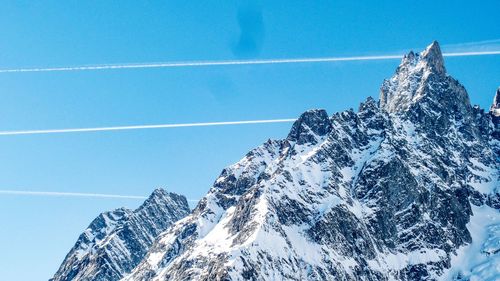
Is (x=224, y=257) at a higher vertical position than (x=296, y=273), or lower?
higher

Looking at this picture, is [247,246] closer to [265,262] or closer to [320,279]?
[265,262]

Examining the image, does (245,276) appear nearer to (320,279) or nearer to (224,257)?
(224,257)

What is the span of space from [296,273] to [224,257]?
73.6 ft

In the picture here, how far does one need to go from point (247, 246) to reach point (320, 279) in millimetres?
24374

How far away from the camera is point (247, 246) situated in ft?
651

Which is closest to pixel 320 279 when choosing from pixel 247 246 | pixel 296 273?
pixel 296 273

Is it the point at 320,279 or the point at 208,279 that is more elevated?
the point at 208,279

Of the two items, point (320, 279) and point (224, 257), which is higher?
point (224, 257)

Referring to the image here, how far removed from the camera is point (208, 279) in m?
194


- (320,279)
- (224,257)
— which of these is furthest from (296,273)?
(224,257)

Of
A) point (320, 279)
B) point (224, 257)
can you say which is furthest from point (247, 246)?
point (320, 279)

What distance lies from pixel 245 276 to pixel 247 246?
13.4 m

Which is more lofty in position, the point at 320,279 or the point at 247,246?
the point at 247,246

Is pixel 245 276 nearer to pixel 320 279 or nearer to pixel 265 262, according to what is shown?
pixel 265 262
